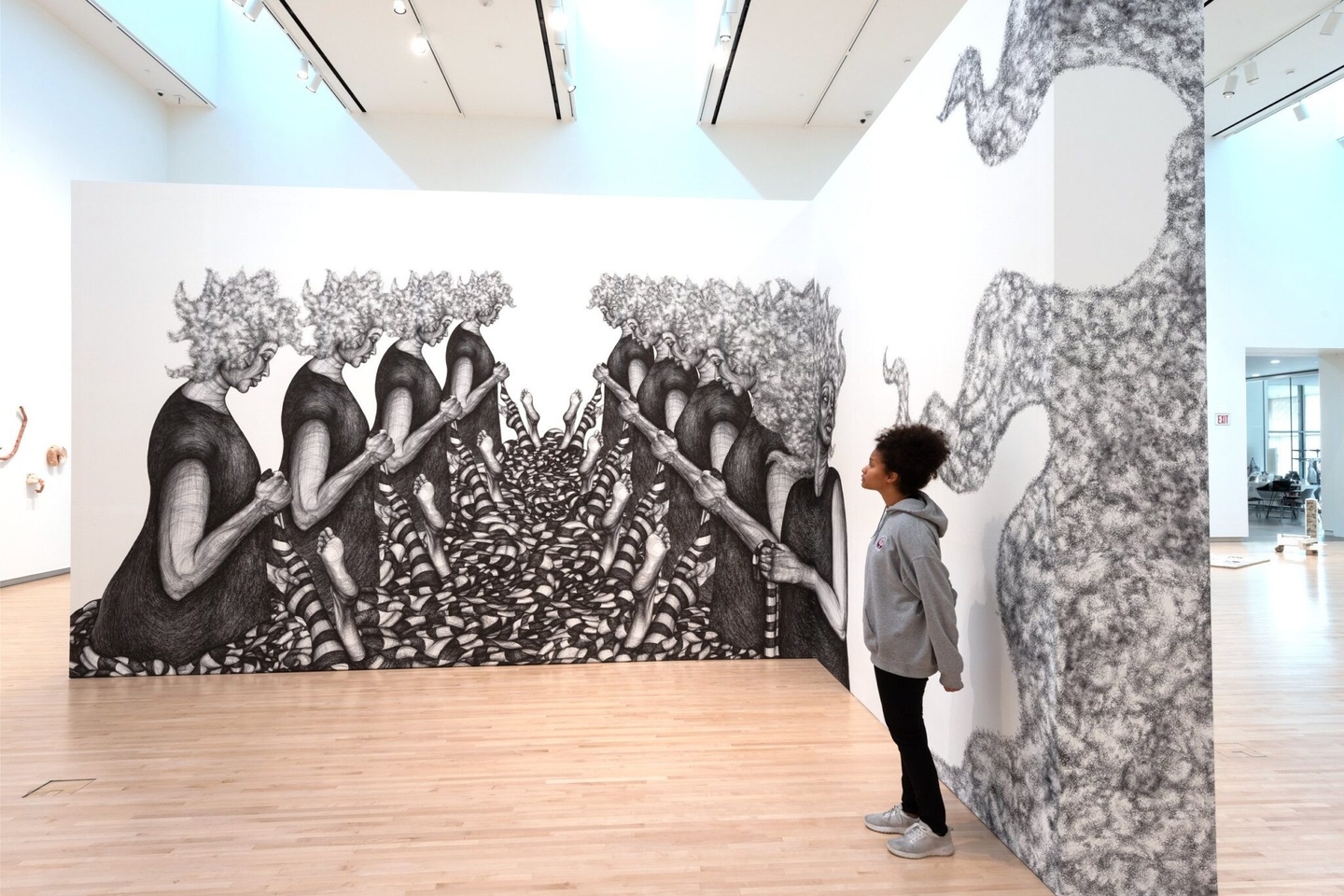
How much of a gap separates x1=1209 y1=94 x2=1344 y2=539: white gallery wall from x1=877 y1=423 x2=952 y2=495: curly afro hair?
10.5 metres

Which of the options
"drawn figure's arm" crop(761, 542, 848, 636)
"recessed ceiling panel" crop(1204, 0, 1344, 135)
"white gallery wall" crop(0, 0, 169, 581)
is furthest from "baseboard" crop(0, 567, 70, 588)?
"recessed ceiling panel" crop(1204, 0, 1344, 135)

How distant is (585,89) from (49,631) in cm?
732

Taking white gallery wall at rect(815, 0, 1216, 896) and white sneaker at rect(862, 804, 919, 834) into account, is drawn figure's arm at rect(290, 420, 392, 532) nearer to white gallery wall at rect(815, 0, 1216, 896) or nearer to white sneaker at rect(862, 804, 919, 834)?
white sneaker at rect(862, 804, 919, 834)

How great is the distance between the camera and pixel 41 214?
27.3 ft

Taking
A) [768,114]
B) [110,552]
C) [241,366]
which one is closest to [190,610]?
[110,552]

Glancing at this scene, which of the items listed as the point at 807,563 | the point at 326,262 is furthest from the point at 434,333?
the point at 807,563

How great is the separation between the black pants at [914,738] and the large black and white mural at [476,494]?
6.43ft

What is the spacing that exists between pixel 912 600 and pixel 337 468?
363 cm

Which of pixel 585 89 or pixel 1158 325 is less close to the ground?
pixel 585 89

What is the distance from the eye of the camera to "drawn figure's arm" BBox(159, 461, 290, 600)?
4.83 m

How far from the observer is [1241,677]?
4.84m

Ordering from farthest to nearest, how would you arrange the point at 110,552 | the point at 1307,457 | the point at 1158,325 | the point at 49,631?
the point at 1307,457 → the point at 49,631 → the point at 110,552 → the point at 1158,325

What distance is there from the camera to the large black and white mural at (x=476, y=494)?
4.86 m

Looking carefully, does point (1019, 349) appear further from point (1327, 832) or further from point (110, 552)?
point (110, 552)
